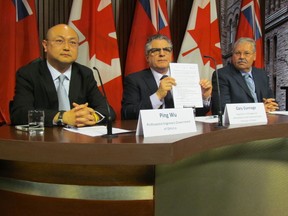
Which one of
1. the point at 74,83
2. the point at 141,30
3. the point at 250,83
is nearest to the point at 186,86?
the point at 74,83

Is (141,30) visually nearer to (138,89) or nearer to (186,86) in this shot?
(138,89)

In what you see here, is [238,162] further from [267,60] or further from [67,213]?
[267,60]

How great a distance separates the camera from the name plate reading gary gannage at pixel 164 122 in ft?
4.25

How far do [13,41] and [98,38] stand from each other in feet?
2.52

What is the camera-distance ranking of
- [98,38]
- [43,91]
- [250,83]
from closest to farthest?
[43,91] → [250,83] → [98,38]

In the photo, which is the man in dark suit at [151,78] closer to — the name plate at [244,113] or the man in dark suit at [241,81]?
the man in dark suit at [241,81]

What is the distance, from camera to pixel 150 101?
2334 mm

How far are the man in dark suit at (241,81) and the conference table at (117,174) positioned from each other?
121 cm

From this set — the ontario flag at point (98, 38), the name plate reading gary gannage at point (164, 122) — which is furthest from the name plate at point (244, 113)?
the ontario flag at point (98, 38)

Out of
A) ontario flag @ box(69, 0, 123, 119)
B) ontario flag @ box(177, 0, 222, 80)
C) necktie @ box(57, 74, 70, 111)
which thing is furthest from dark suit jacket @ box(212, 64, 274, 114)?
necktie @ box(57, 74, 70, 111)

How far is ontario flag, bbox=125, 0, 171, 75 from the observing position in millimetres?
3584

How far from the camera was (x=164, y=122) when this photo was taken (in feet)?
4.42

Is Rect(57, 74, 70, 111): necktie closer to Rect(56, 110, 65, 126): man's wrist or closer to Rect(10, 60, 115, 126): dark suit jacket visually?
Rect(10, 60, 115, 126): dark suit jacket

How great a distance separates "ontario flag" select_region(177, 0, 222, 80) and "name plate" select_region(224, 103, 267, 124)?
1.93 metres
